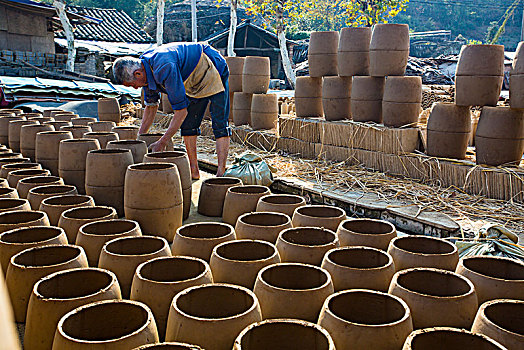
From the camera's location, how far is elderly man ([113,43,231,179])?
3652 mm

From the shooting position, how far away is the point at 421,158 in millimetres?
4578

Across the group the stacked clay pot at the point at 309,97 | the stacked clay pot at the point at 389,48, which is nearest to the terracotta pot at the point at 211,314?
the stacked clay pot at the point at 389,48

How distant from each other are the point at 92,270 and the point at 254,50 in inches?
709

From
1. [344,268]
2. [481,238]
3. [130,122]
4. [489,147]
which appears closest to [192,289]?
[344,268]

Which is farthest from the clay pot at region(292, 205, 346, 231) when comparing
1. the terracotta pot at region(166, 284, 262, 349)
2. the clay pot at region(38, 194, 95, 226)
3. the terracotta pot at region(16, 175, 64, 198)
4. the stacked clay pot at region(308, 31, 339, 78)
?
the stacked clay pot at region(308, 31, 339, 78)

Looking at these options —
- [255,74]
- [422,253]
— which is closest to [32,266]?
[422,253]

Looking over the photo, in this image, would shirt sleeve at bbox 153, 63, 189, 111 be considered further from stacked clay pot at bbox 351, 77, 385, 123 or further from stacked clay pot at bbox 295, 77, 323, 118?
stacked clay pot at bbox 295, 77, 323, 118

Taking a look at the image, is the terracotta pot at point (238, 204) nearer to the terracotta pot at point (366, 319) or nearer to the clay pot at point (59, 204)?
the clay pot at point (59, 204)

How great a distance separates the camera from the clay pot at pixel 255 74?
662 centimetres

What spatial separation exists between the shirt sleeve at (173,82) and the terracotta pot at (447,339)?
8.85 ft

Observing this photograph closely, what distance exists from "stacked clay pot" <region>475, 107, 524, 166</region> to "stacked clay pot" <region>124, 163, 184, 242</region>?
109 inches

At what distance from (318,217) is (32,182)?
1.87 meters

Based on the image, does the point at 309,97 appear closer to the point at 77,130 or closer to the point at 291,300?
the point at 77,130

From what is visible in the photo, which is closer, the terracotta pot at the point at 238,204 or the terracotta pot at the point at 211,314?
the terracotta pot at the point at 211,314
